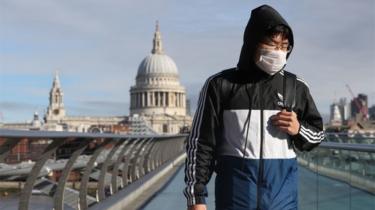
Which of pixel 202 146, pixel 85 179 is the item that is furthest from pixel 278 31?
pixel 85 179

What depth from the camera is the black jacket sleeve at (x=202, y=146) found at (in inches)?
112

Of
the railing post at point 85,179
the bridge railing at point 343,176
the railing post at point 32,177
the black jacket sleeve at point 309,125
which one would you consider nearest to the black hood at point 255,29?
the black jacket sleeve at point 309,125

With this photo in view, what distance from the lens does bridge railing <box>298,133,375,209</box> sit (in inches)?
183

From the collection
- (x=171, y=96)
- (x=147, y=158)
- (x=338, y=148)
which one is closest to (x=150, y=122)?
(x=171, y=96)

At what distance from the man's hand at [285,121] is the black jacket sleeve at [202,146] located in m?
0.25

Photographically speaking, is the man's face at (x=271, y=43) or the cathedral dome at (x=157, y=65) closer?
the man's face at (x=271, y=43)

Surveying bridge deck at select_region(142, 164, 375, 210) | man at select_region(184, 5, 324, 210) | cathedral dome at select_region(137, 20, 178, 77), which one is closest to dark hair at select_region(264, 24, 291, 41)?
man at select_region(184, 5, 324, 210)

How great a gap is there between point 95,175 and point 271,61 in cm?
535

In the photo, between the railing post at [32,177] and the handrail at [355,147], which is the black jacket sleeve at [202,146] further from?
the railing post at [32,177]

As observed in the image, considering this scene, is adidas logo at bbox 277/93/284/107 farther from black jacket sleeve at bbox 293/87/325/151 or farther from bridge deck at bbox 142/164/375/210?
bridge deck at bbox 142/164/375/210

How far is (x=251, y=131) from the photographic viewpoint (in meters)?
2.83

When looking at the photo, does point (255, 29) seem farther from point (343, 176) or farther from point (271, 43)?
point (343, 176)

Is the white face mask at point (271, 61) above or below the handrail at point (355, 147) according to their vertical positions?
above

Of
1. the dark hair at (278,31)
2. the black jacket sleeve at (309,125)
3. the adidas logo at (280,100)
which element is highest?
the dark hair at (278,31)
